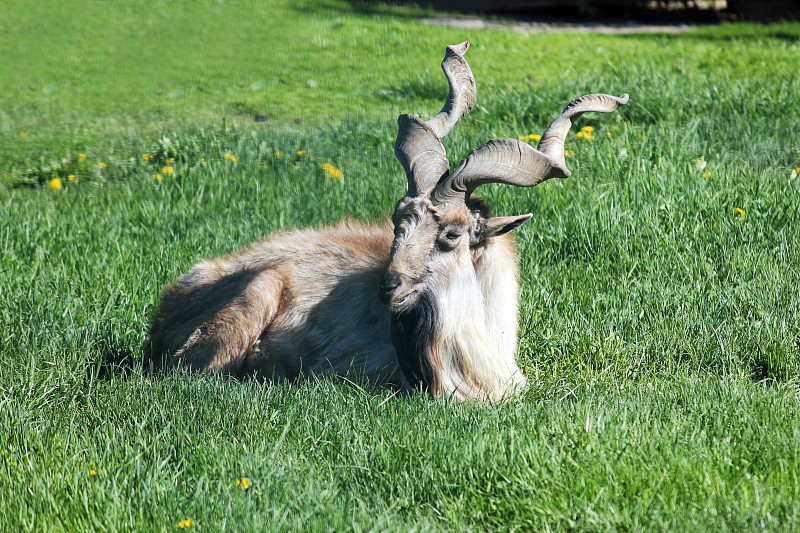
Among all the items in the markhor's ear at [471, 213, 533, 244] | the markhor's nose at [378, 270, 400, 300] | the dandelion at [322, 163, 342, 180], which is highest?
the markhor's ear at [471, 213, 533, 244]

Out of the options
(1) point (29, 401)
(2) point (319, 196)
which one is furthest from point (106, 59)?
(1) point (29, 401)

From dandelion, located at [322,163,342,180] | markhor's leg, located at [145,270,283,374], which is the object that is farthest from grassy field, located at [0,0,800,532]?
markhor's leg, located at [145,270,283,374]

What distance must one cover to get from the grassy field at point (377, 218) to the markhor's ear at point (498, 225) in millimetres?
943

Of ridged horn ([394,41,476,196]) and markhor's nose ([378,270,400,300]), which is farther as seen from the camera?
ridged horn ([394,41,476,196])

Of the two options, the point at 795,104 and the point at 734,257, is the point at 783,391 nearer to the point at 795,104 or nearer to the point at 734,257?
the point at 734,257

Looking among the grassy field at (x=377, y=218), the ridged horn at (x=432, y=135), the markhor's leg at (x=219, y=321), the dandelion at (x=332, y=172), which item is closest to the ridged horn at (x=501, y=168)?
the ridged horn at (x=432, y=135)

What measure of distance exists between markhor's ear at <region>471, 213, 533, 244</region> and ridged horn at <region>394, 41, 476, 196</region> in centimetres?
38

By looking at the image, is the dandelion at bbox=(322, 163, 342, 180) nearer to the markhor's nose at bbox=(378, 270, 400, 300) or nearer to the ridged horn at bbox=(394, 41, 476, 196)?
the ridged horn at bbox=(394, 41, 476, 196)

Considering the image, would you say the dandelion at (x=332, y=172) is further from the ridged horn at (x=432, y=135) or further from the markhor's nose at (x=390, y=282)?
the markhor's nose at (x=390, y=282)

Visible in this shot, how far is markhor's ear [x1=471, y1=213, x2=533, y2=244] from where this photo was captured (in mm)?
4531

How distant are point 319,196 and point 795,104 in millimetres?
5357

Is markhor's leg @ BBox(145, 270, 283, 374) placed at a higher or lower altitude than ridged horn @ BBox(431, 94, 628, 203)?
lower

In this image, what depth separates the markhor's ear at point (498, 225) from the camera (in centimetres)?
453

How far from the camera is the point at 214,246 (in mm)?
6793
